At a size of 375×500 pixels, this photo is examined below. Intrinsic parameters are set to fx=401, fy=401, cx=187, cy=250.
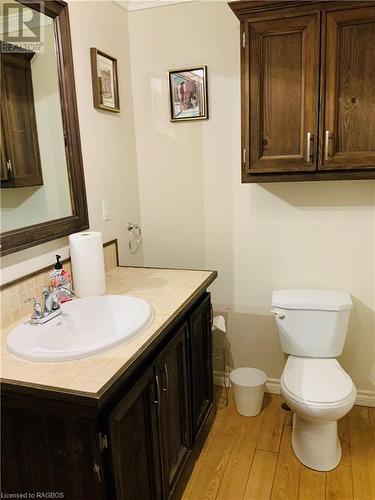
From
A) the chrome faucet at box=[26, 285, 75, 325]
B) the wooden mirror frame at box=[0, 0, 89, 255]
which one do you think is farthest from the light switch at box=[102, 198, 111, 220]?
the chrome faucet at box=[26, 285, 75, 325]

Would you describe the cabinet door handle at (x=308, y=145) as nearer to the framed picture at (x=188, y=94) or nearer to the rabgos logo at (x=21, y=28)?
the framed picture at (x=188, y=94)

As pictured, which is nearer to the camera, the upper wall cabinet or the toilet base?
the upper wall cabinet

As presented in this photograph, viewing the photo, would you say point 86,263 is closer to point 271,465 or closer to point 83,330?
point 83,330

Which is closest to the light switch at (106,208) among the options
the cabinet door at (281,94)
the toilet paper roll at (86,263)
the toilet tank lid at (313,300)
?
the toilet paper roll at (86,263)

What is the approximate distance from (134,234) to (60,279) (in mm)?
939

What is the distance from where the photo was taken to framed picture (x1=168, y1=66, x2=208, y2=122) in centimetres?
231

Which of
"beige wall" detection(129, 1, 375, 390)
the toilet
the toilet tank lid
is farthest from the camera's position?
"beige wall" detection(129, 1, 375, 390)

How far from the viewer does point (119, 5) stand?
2275mm

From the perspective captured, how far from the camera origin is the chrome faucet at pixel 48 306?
58.1 inches

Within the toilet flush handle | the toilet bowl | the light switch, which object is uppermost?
the light switch

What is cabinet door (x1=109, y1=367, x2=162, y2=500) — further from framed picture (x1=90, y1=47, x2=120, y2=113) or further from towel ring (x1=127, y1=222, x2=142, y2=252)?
framed picture (x1=90, y1=47, x2=120, y2=113)

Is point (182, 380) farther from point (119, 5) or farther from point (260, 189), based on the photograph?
point (119, 5)

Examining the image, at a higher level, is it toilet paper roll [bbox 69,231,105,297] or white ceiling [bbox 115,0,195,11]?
white ceiling [bbox 115,0,195,11]

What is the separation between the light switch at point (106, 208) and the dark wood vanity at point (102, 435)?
2.75 feet
